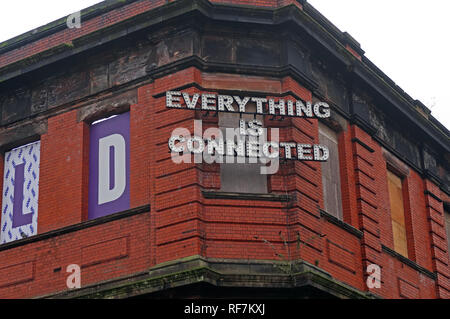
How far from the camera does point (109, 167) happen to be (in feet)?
78.4

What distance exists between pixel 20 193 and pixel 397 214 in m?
9.91

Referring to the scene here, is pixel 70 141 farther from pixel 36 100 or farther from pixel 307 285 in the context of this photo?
pixel 307 285

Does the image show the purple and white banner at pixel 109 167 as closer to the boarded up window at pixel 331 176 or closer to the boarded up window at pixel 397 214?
the boarded up window at pixel 331 176

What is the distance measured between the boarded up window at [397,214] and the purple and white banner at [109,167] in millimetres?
7653

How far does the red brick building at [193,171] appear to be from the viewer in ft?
71.4

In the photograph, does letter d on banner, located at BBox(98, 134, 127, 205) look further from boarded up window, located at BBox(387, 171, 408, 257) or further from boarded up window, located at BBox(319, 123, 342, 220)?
boarded up window, located at BBox(387, 171, 408, 257)

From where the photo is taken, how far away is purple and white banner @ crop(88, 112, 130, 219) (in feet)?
76.9

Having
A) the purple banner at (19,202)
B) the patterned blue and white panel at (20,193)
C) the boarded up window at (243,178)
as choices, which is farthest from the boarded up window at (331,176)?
the purple banner at (19,202)

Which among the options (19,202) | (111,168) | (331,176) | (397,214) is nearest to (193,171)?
(111,168)

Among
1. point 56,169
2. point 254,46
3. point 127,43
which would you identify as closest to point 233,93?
point 254,46

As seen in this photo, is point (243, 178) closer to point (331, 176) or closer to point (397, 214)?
point (331, 176)

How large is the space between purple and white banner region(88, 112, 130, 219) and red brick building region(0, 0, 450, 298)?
0.07 metres

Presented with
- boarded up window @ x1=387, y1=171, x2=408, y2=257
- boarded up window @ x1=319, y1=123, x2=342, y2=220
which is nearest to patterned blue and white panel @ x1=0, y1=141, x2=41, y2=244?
boarded up window @ x1=319, y1=123, x2=342, y2=220

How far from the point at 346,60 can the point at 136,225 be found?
22.8 feet
